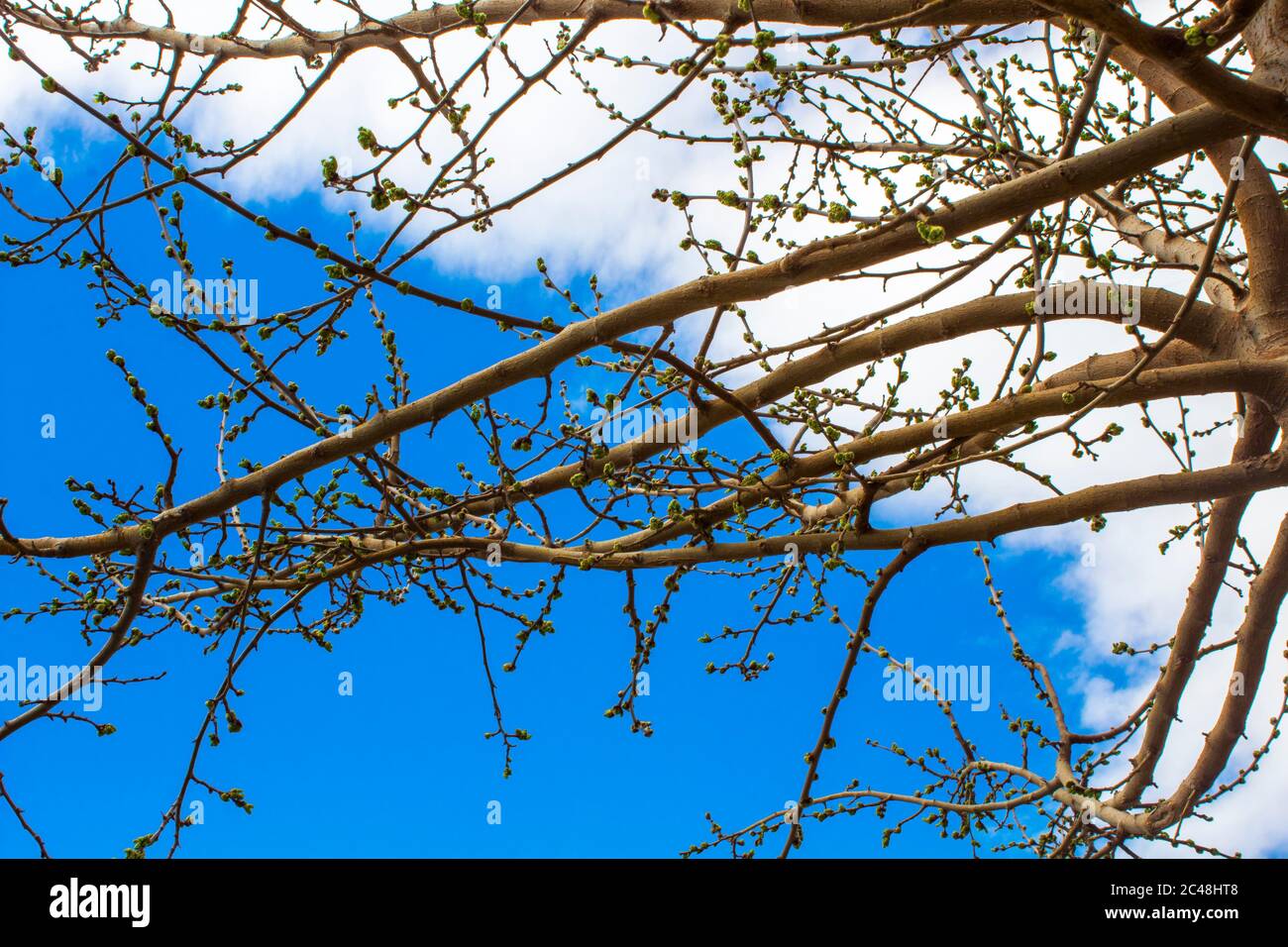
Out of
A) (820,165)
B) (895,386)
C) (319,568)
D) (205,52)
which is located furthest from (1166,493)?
(205,52)

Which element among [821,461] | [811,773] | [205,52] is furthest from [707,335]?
[205,52]

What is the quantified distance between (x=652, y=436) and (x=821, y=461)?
0.71 m

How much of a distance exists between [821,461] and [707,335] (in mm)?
737

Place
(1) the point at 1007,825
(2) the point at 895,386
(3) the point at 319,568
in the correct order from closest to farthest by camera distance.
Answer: (3) the point at 319,568, (2) the point at 895,386, (1) the point at 1007,825

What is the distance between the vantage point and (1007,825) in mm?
4762

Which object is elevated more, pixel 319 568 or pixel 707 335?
pixel 707 335
